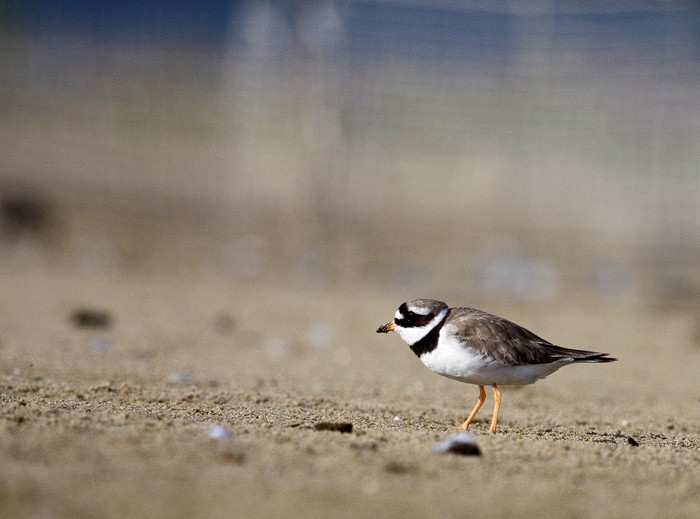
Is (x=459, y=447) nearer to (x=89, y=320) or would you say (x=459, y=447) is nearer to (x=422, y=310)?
(x=422, y=310)

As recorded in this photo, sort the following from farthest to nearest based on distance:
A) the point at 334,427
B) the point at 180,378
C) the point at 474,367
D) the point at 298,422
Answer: the point at 180,378 → the point at 474,367 → the point at 298,422 → the point at 334,427

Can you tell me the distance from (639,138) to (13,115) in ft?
73.0

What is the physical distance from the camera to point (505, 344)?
524 centimetres

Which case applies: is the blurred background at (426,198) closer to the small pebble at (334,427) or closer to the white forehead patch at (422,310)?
the white forehead patch at (422,310)

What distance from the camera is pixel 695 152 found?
56.9ft

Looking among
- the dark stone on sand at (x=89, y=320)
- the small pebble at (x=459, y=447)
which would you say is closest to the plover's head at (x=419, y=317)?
the small pebble at (x=459, y=447)

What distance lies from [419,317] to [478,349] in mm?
450

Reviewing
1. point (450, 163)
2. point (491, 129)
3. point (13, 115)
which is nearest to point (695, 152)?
point (491, 129)

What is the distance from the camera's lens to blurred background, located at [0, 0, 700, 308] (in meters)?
15.0

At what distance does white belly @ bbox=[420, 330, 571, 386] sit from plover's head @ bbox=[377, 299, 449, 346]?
0.42 ft

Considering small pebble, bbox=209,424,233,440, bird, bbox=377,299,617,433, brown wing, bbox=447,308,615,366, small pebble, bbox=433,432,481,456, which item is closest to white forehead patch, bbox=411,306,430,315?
bird, bbox=377,299,617,433

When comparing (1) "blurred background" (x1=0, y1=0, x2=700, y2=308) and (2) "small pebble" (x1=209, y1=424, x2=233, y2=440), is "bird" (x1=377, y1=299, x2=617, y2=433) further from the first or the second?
(1) "blurred background" (x1=0, y1=0, x2=700, y2=308)

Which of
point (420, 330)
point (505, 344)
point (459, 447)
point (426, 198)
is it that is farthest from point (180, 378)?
point (426, 198)

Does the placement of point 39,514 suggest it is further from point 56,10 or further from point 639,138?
point 56,10
